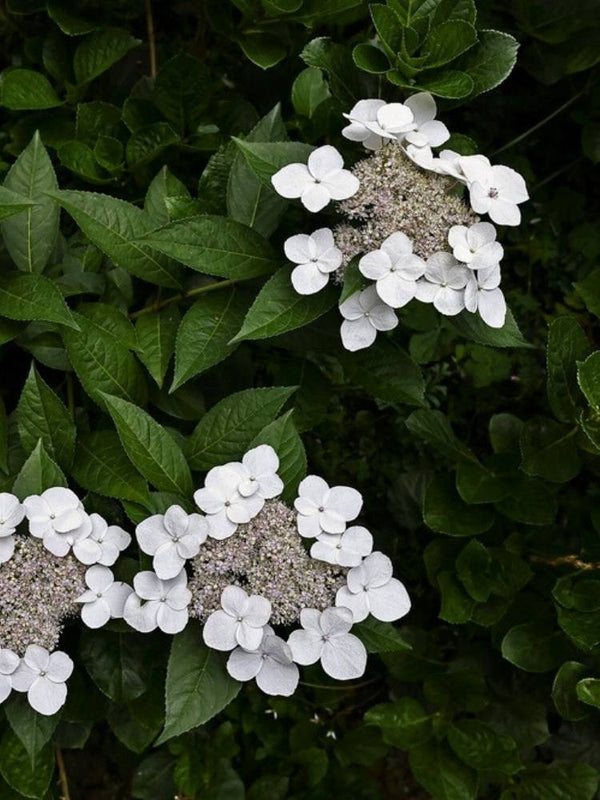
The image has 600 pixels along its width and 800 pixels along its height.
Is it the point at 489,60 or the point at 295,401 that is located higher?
the point at 489,60

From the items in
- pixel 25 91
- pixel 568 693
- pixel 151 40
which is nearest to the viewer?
pixel 568 693

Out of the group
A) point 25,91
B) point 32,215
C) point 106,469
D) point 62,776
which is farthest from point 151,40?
point 62,776

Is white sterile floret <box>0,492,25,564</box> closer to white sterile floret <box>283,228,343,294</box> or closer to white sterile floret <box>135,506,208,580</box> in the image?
white sterile floret <box>135,506,208,580</box>

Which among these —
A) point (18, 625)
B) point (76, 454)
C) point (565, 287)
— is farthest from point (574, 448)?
point (18, 625)

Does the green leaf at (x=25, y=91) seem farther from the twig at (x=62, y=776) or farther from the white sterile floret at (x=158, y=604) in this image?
the twig at (x=62, y=776)

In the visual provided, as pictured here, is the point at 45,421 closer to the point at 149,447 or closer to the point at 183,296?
the point at 149,447

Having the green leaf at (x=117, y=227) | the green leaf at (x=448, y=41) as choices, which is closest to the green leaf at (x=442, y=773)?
the green leaf at (x=117, y=227)
